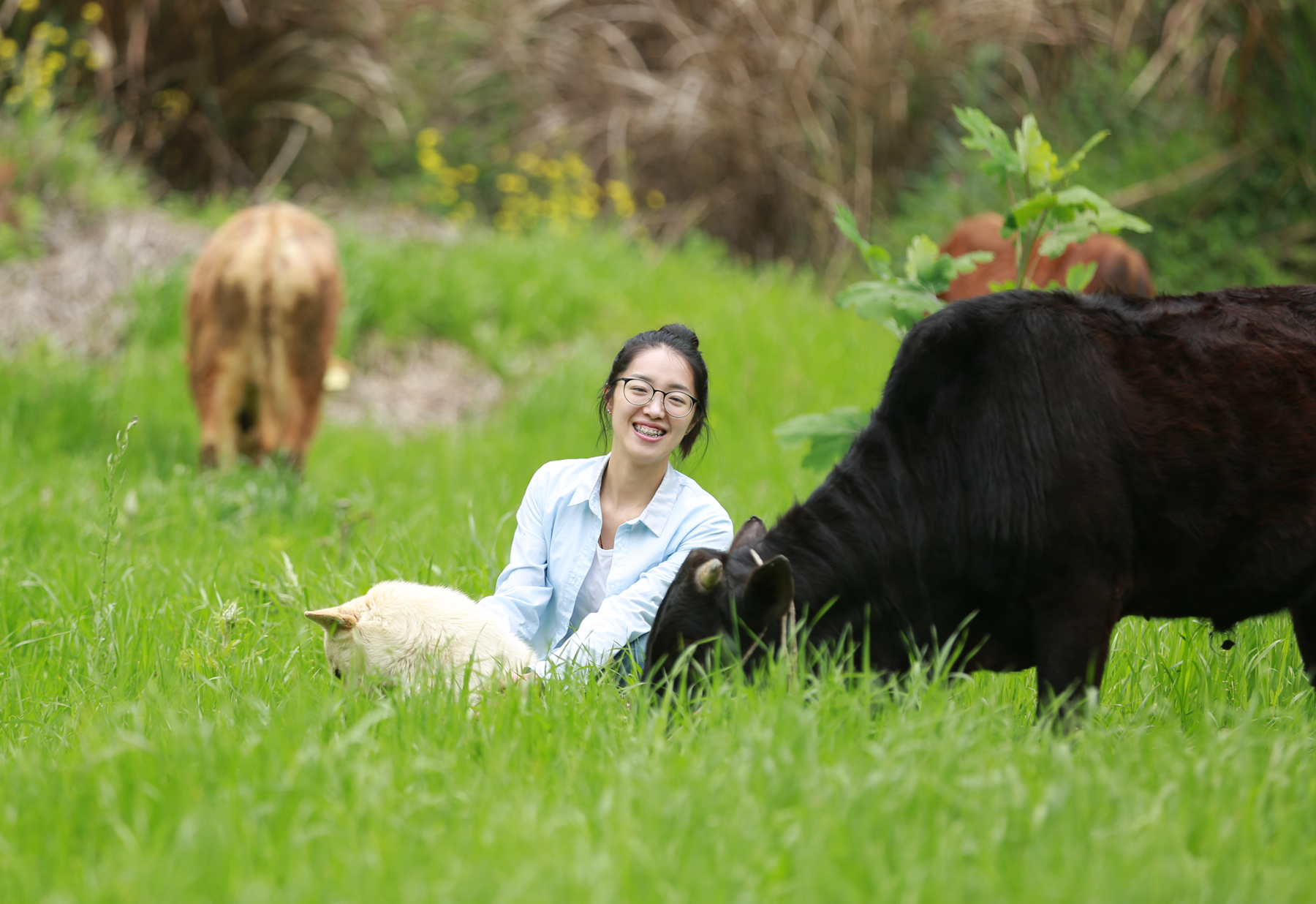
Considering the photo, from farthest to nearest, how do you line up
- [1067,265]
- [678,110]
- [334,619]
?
[678,110] < [1067,265] < [334,619]

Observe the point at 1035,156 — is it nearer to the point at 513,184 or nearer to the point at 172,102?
the point at 513,184

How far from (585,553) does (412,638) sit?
65 centimetres

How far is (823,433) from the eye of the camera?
392cm

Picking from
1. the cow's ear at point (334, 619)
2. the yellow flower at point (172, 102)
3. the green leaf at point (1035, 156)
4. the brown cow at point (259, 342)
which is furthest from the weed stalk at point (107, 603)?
the yellow flower at point (172, 102)

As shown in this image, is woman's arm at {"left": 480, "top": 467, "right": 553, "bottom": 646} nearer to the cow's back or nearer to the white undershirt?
the white undershirt

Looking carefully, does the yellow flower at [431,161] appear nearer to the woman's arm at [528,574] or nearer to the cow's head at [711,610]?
the woman's arm at [528,574]

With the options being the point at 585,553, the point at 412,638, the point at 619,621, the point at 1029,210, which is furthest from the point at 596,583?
the point at 1029,210

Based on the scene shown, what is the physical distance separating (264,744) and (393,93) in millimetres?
11559

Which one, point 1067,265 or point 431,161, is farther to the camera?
point 431,161

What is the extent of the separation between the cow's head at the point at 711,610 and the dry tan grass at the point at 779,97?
9.45 metres

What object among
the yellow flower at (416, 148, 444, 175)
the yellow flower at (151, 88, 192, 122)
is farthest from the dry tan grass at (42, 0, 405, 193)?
the yellow flower at (416, 148, 444, 175)

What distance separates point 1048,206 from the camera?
12.3 feet

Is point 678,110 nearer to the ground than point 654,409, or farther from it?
farther from it

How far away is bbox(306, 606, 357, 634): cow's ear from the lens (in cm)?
312
